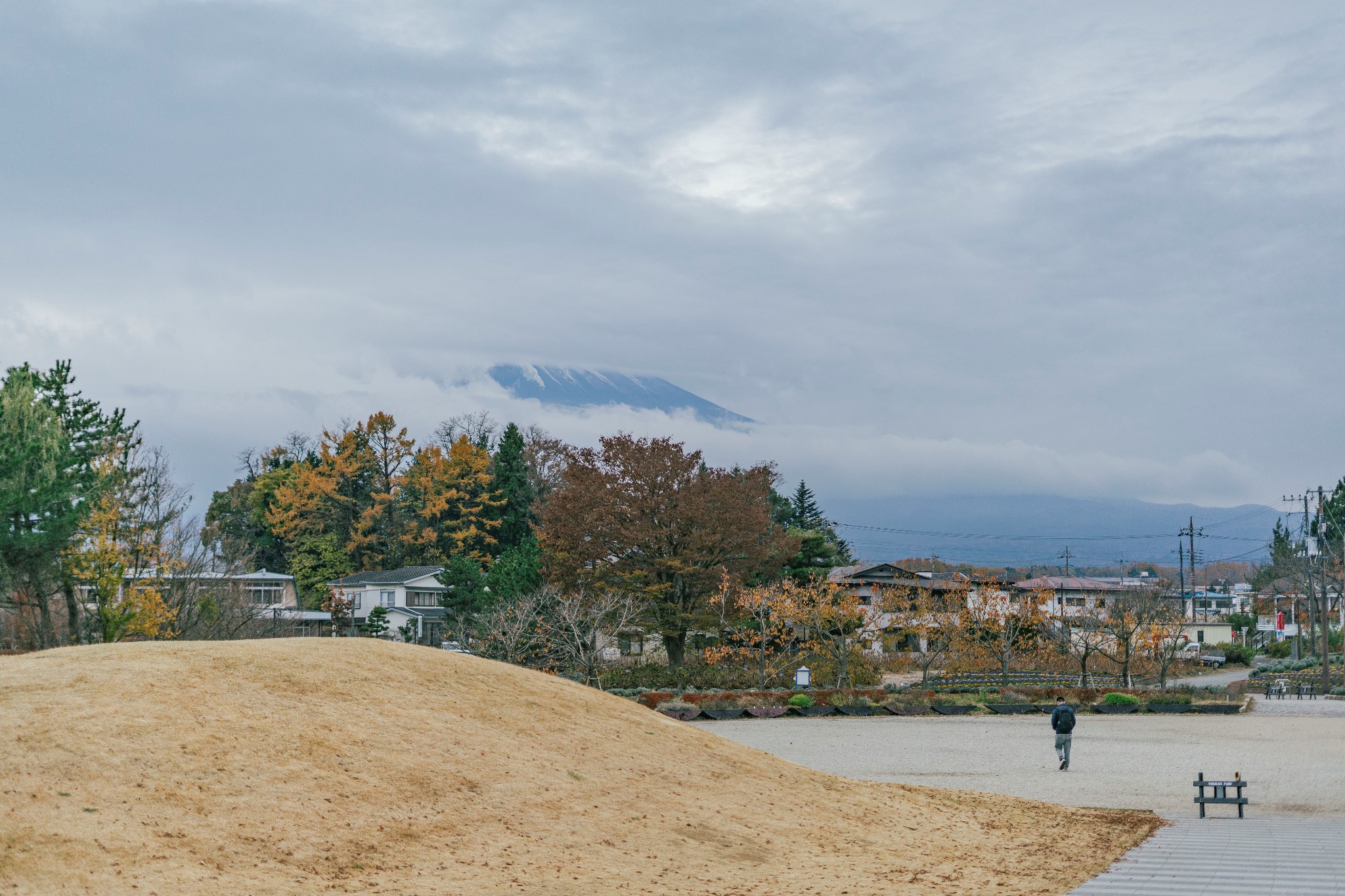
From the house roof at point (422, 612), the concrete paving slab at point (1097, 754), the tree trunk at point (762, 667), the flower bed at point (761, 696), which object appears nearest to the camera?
the concrete paving slab at point (1097, 754)

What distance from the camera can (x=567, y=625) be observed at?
140ft

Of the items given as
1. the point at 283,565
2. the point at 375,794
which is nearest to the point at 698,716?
the point at 375,794

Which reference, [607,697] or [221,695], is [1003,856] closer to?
[607,697]

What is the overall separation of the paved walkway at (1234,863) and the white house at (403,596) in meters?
56.7

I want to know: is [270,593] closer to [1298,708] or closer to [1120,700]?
[1120,700]

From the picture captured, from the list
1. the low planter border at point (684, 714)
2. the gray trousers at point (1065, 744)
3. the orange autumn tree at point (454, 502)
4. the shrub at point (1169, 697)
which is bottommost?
the shrub at point (1169, 697)

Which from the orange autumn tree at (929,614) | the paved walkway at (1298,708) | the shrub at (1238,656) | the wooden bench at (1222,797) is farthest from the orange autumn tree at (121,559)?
the shrub at (1238,656)

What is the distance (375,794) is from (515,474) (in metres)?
61.1

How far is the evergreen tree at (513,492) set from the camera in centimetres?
7388

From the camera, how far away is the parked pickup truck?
65.4 m

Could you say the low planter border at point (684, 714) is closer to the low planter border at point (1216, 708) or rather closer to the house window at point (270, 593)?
the low planter border at point (1216, 708)

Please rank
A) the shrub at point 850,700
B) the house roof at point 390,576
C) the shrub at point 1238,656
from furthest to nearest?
the shrub at point 1238,656, the house roof at point 390,576, the shrub at point 850,700

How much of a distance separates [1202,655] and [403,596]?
50098 mm

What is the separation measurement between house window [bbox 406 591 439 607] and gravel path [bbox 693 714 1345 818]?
1604 inches
